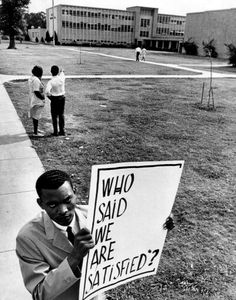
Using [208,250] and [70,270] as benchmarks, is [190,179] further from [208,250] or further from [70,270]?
[70,270]

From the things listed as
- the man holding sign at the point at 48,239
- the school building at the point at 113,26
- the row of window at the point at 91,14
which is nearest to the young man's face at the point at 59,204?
the man holding sign at the point at 48,239

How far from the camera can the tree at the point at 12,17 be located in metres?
51.5

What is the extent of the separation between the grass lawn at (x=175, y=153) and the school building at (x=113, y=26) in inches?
3266

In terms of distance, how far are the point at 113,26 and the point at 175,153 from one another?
320ft

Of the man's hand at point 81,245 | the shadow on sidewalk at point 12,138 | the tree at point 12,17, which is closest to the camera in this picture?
the man's hand at point 81,245

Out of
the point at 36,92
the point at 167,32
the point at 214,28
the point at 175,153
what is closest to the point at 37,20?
the point at 167,32

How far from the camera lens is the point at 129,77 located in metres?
21.0

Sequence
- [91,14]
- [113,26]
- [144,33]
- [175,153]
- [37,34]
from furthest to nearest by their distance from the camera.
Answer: [37,34]
[144,33]
[113,26]
[91,14]
[175,153]

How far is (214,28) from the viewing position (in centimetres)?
5625

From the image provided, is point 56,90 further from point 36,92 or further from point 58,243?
point 58,243

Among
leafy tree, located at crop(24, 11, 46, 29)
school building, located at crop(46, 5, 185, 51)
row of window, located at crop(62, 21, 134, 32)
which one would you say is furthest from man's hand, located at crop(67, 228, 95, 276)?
leafy tree, located at crop(24, 11, 46, 29)

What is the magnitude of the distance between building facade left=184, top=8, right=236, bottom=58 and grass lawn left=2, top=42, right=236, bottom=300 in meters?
42.1

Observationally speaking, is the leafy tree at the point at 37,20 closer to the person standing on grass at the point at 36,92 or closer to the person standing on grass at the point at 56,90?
the person standing on grass at the point at 36,92

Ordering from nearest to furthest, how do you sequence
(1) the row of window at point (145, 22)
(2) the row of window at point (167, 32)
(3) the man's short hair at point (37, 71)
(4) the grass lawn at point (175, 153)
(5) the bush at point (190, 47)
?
(4) the grass lawn at point (175, 153), (3) the man's short hair at point (37, 71), (5) the bush at point (190, 47), (1) the row of window at point (145, 22), (2) the row of window at point (167, 32)
